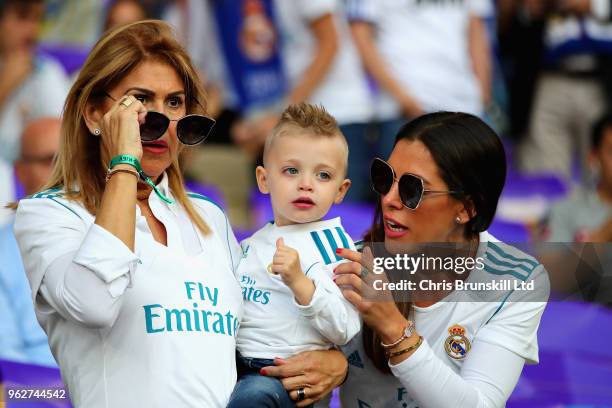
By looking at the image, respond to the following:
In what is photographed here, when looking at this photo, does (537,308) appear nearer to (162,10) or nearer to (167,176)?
(167,176)

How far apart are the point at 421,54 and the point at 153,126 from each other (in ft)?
11.7

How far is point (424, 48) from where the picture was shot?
646cm

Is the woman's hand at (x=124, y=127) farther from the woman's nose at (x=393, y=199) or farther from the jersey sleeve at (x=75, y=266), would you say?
the woman's nose at (x=393, y=199)

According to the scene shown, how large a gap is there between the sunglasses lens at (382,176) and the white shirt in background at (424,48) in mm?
2914

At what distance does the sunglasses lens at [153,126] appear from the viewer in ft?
10.1

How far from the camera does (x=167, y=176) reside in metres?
3.38

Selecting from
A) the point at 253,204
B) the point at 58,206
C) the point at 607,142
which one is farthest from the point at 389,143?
the point at 58,206

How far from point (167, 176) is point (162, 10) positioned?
361 cm

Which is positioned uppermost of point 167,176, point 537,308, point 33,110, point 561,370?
point 167,176

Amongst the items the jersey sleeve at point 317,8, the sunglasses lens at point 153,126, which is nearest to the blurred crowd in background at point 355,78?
the jersey sleeve at point 317,8

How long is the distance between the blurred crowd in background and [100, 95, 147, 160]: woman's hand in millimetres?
2273

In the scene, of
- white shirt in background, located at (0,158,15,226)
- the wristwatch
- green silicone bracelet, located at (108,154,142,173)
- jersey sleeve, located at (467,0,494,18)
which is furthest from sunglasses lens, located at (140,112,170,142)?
jersey sleeve, located at (467,0,494,18)

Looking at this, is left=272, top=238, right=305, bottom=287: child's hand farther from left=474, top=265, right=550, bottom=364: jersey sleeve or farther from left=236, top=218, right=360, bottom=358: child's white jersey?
left=474, top=265, right=550, bottom=364: jersey sleeve

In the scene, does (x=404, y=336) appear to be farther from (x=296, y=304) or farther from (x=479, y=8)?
(x=479, y=8)
